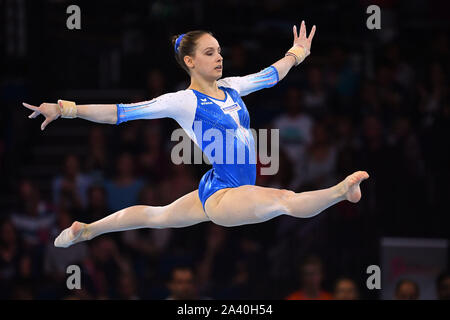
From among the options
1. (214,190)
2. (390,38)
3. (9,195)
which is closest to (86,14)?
(9,195)

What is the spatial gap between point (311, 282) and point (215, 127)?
8.03 feet

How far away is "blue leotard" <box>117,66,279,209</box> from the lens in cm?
480

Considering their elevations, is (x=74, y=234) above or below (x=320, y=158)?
below

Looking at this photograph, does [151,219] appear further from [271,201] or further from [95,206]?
[95,206]

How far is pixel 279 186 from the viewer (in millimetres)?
7520

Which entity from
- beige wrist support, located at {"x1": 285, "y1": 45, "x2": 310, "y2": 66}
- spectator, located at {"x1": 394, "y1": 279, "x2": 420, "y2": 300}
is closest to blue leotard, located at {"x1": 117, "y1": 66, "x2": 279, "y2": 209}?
beige wrist support, located at {"x1": 285, "y1": 45, "x2": 310, "y2": 66}

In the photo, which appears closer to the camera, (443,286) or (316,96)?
(443,286)

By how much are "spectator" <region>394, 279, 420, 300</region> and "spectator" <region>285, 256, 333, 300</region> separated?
0.59 meters

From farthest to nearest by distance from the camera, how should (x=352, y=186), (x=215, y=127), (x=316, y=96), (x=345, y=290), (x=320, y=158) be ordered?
(x=316, y=96) → (x=320, y=158) → (x=345, y=290) → (x=215, y=127) → (x=352, y=186)

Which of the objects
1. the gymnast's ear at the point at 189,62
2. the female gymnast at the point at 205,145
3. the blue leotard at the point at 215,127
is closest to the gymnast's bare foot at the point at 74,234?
the female gymnast at the point at 205,145

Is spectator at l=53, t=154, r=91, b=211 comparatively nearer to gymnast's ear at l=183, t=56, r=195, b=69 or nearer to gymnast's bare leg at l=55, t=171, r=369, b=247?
gymnast's bare leg at l=55, t=171, r=369, b=247

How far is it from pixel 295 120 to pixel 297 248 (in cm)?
137

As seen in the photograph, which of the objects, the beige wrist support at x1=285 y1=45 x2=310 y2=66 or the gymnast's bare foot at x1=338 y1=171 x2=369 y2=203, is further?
the beige wrist support at x1=285 y1=45 x2=310 y2=66

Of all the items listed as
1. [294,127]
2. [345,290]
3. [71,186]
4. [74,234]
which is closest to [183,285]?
[345,290]
